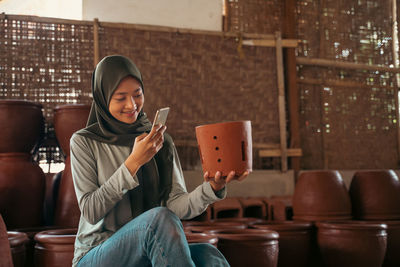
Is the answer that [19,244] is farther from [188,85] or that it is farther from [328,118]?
[328,118]

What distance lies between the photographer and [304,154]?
15.3 feet

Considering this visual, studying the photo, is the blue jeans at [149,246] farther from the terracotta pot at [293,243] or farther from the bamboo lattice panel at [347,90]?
→ the bamboo lattice panel at [347,90]

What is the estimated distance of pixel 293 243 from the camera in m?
3.00

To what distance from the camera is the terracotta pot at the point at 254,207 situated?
378 centimetres

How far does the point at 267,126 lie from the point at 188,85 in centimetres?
89

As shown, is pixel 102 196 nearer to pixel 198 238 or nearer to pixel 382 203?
pixel 198 238

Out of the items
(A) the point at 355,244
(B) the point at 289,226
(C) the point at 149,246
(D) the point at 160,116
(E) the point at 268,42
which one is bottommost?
(A) the point at 355,244

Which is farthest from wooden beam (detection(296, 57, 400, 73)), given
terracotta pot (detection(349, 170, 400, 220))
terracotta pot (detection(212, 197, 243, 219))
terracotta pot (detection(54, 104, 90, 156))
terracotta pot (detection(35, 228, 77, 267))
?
terracotta pot (detection(35, 228, 77, 267))

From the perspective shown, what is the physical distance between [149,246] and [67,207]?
66.4 inches

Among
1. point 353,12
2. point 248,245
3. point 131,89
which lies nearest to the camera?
point 131,89

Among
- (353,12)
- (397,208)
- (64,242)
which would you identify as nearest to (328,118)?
(353,12)

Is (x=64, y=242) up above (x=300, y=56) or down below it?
below

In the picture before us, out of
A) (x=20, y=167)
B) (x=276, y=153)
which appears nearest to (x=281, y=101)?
(x=276, y=153)

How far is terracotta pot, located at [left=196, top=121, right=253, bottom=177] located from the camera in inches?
58.6
